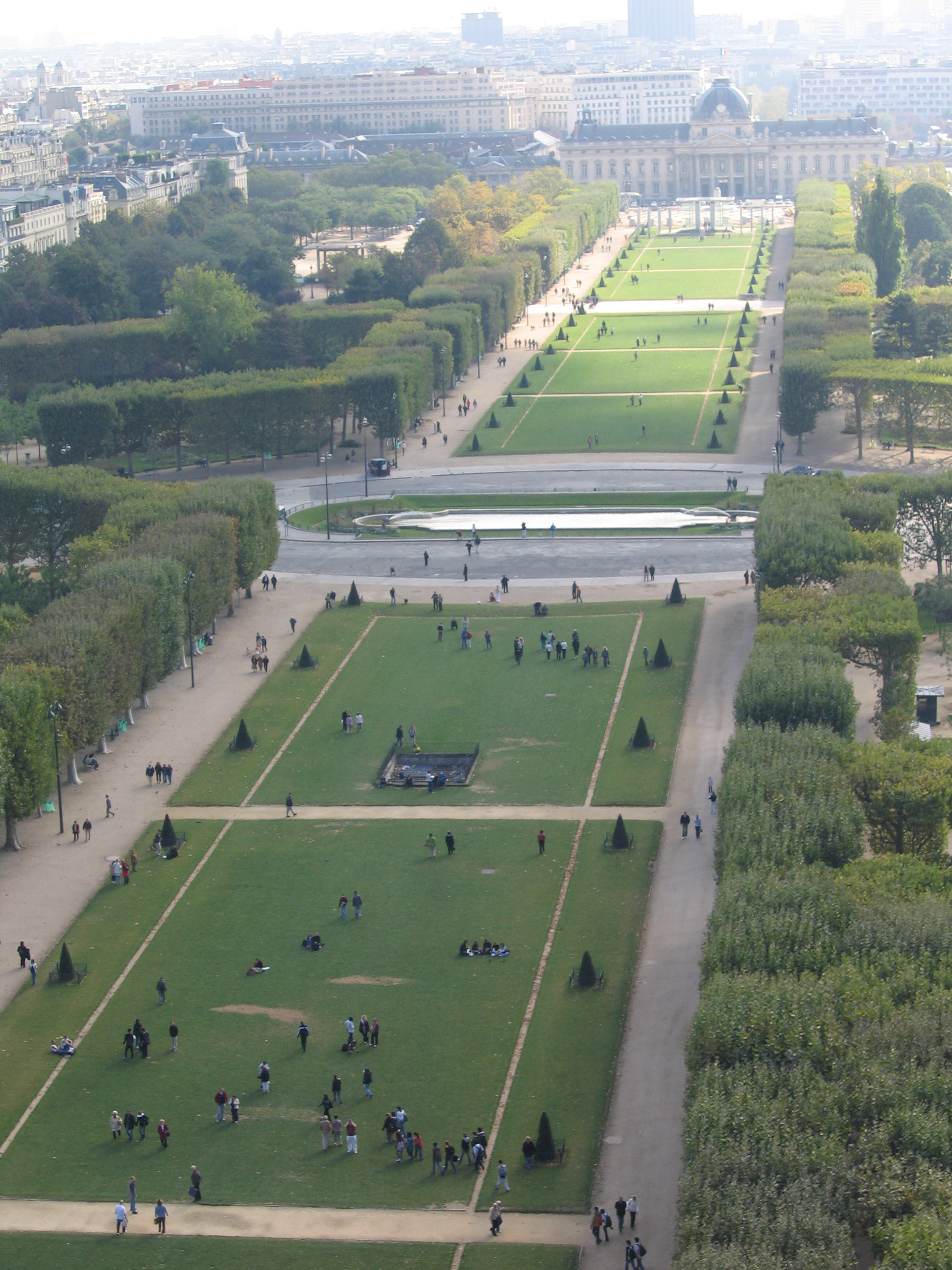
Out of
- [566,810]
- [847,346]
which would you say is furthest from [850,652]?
[847,346]

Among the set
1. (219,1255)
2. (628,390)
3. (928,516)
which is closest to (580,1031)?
(219,1255)

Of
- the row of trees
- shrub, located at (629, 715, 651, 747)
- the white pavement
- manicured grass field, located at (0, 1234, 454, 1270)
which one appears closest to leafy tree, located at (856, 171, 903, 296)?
the white pavement

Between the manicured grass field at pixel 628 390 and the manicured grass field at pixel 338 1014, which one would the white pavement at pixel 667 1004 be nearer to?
the manicured grass field at pixel 338 1014

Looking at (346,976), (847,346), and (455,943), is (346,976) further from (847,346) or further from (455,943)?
(847,346)

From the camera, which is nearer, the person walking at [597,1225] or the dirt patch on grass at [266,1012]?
the person walking at [597,1225]

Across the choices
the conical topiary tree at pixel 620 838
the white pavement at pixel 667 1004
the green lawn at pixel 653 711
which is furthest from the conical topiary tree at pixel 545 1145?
the green lawn at pixel 653 711

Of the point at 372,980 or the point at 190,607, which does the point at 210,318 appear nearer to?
the point at 190,607

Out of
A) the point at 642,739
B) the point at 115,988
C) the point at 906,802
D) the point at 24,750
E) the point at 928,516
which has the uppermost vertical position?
the point at 928,516
